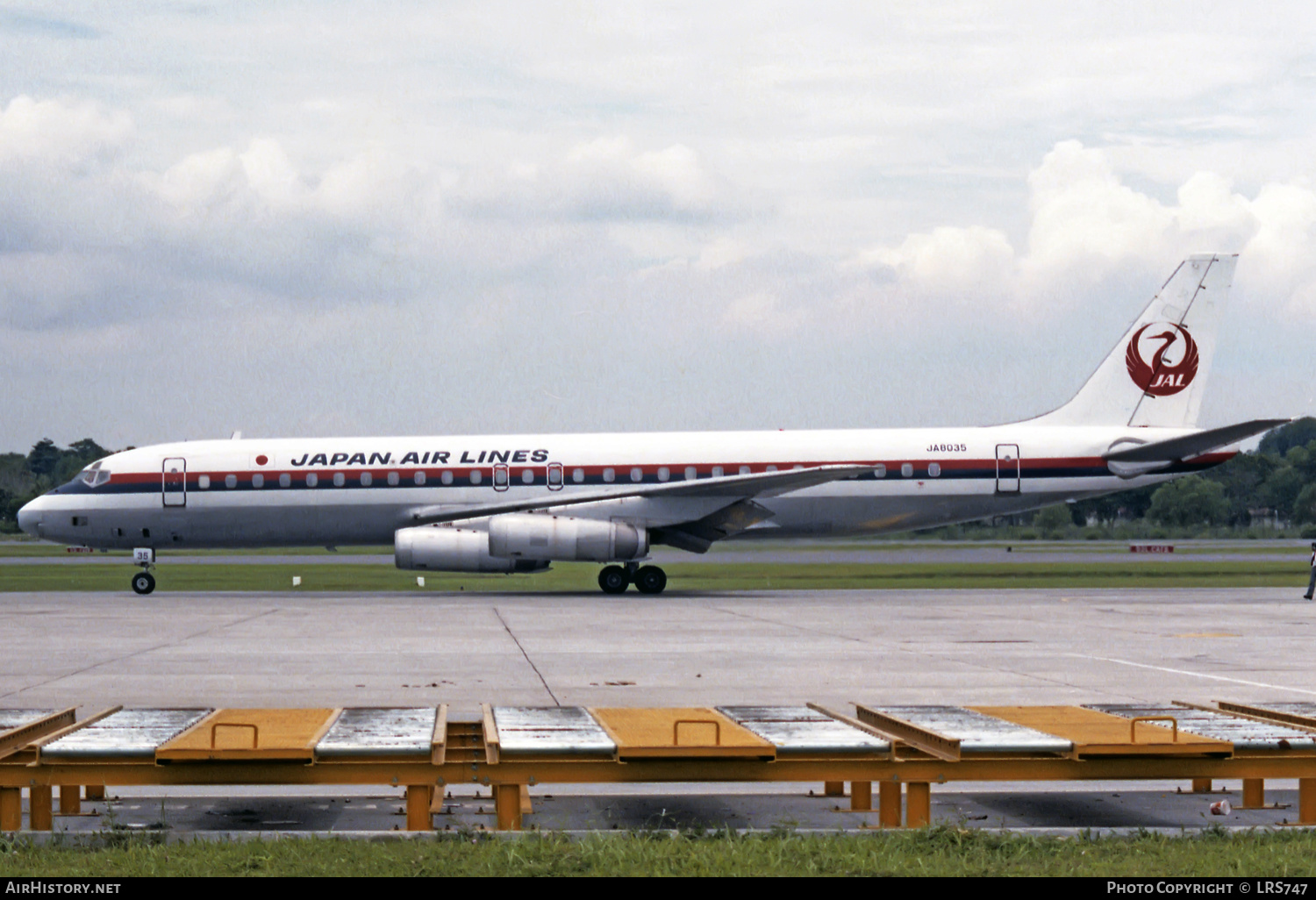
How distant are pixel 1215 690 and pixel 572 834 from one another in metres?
8.94

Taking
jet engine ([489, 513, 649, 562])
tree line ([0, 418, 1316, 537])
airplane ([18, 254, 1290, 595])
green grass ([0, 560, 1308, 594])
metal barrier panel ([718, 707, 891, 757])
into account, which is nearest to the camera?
metal barrier panel ([718, 707, 891, 757])

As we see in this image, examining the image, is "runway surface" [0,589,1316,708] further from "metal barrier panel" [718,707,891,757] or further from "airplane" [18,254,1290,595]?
"metal barrier panel" [718,707,891,757]

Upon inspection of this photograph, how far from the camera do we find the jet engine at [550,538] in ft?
103

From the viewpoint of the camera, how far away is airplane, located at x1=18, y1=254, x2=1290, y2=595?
33.3 metres

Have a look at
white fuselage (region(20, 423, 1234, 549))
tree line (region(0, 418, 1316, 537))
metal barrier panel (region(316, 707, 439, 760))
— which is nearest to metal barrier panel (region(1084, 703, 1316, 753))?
metal barrier panel (region(316, 707, 439, 760))

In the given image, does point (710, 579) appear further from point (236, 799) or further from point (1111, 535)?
point (1111, 535)

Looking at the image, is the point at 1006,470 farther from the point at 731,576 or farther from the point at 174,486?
the point at 174,486

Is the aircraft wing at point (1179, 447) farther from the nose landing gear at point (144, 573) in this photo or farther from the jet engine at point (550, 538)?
the nose landing gear at point (144, 573)

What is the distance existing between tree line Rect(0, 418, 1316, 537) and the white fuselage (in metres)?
57.9

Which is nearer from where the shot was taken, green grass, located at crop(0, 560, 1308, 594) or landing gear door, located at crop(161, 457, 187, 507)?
landing gear door, located at crop(161, 457, 187, 507)

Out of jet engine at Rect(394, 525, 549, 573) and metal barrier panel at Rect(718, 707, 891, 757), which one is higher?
jet engine at Rect(394, 525, 549, 573)

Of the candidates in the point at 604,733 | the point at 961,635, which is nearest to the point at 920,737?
the point at 604,733

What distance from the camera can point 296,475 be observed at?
34.0 metres

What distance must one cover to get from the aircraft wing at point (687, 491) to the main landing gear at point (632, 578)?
71.6 inches
